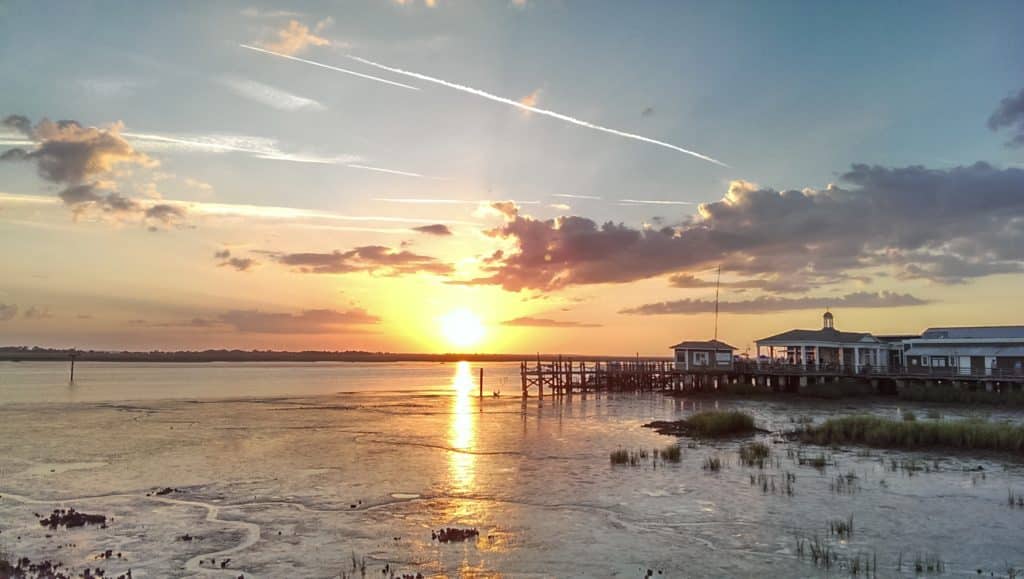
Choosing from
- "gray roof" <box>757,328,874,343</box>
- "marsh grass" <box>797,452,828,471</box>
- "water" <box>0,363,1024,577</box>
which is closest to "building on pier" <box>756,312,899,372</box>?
"gray roof" <box>757,328,874,343</box>

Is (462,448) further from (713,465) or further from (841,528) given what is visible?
(841,528)

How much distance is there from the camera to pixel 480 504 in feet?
80.4

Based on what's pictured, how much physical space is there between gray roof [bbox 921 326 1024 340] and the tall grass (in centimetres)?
4224

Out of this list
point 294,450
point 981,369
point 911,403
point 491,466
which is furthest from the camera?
point 981,369

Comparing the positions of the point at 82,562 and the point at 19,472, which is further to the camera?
the point at 19,472

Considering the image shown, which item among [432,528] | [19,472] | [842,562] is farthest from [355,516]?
[19,472]

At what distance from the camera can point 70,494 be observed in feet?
84.4

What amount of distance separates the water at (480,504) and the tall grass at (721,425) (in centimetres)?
291

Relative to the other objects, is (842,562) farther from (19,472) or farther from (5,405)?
(5,405)

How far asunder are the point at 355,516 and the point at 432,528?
2.95m

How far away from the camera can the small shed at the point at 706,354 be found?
274 feet

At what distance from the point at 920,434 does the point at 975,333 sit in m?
45.8

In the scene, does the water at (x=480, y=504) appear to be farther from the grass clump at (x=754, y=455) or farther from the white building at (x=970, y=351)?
the white building at (x=970, y=351)

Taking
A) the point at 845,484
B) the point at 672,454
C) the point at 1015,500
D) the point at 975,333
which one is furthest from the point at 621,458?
the point at 975,333
